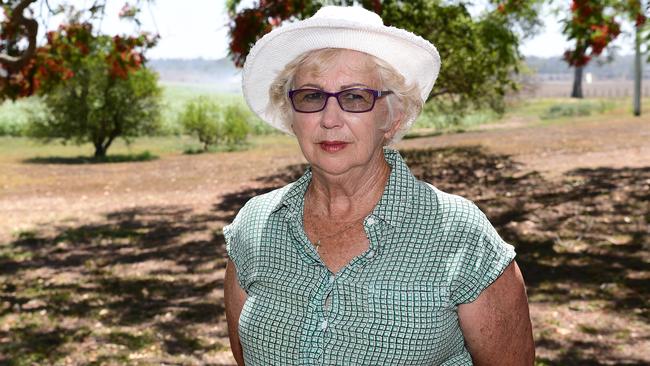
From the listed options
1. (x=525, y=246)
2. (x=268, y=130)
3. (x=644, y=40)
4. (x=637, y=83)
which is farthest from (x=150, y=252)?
(x=268, y=130)

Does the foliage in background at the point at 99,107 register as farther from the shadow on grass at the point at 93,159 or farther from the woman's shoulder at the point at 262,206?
the woman's shoulder at the point at 262,206

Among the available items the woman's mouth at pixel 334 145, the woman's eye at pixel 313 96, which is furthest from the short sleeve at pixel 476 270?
the woman's eye at pixel 313 96

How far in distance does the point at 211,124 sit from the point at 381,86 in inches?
1123

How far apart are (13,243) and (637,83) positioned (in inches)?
1074

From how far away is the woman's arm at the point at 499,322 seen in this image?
221 centimetres

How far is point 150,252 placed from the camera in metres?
10.6

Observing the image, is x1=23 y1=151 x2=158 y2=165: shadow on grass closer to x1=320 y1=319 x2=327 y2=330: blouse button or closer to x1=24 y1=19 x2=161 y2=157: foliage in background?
x1=24 y1=19 x2=161 y2=157: foliage in background

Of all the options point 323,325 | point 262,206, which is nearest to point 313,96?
point 262,206

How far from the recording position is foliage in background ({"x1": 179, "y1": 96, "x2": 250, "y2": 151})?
30.3m

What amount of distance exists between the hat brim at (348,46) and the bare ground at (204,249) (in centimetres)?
421

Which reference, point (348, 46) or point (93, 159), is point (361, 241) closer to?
point (348, 46)

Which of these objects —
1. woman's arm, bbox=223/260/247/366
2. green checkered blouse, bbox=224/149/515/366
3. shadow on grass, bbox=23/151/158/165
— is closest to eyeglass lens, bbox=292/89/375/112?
green checkered blouse, bbox=224/149/515/366

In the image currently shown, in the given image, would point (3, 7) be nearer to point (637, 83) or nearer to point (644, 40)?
point (644, 40)

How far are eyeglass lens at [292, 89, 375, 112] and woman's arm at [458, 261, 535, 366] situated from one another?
2.11 feet
